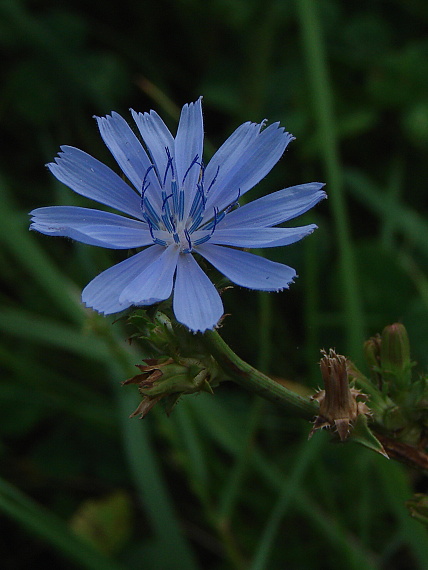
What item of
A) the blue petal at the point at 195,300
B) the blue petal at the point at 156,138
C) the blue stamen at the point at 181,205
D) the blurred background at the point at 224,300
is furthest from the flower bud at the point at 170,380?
the blurred background at the point at 224,300

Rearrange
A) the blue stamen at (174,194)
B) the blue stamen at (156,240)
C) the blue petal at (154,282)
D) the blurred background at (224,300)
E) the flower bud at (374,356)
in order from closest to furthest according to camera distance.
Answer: the blue petal at (154,282) → the blue stamen at (156,240) → the blue stamen at (174,194) → the flower bud at (374,356) → the blurred background at (224,300)

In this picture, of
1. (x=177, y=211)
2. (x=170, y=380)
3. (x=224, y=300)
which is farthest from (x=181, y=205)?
(x=224, y=300)

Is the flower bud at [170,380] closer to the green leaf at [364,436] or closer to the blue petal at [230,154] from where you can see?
the green leaf at [364,436]

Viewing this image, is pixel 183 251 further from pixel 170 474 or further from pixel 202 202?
pixel 170 474

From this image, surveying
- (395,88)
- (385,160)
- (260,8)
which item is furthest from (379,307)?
(260,8)

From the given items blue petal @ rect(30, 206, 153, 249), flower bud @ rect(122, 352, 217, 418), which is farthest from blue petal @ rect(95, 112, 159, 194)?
flower bud @ rect(122, 352, 217, 418)

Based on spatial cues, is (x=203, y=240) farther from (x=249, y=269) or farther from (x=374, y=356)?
(x=374, y=356)

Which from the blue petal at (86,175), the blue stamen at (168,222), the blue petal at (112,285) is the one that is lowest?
the blue petal at (112,285)
